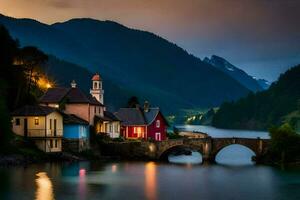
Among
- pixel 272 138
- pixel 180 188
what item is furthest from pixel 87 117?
pixel 180 188

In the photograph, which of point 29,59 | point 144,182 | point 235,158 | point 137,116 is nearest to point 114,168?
point 144,182

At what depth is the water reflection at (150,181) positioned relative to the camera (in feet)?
231

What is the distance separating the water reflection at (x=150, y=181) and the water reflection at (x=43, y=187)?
9.38 metres

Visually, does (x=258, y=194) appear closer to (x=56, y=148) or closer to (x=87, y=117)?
(x=56, y=148)

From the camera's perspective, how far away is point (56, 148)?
102312mm

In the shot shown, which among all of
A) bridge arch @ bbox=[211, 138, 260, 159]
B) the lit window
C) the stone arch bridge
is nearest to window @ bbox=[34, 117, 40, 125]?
the stone arch bridge

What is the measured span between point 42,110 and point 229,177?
2818cm

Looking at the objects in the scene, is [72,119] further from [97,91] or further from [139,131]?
A: [97,91]

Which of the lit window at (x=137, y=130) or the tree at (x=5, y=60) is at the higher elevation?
the tree at (x=5, y=60)

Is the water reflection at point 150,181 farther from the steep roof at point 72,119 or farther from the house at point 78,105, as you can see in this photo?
the house at point 78,105

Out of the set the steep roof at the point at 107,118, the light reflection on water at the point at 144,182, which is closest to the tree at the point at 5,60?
the light reflection on water at the point at 144,182

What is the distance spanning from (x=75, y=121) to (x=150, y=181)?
2869 cm

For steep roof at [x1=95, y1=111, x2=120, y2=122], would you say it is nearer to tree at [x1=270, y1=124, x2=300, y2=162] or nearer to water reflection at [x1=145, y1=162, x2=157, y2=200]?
water reflection at [x1=145, y1=162, x2=157, y2=200]

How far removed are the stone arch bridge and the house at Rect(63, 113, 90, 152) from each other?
33.9 feet
